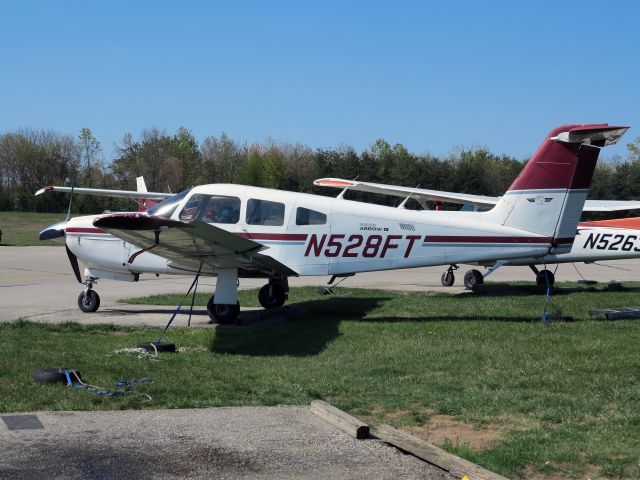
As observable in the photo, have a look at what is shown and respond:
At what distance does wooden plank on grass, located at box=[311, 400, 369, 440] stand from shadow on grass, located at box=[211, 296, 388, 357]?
3336 mm

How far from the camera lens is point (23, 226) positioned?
54.8m

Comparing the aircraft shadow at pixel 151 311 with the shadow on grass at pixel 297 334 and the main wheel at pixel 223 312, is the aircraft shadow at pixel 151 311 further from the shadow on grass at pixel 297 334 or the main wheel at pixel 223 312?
the shadow on grass at pixel 297 334

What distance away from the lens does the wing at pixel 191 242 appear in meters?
10.0

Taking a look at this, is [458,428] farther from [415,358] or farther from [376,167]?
[376,167]

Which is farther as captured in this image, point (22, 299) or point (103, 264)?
point (22, 299)

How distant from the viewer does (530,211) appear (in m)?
13.5

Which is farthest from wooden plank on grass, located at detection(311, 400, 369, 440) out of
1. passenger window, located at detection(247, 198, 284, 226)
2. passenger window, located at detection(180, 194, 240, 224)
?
passenger window, located at detection(180, 194, 240, 224)

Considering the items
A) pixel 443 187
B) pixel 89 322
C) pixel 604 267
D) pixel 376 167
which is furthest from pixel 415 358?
pixel 376 167

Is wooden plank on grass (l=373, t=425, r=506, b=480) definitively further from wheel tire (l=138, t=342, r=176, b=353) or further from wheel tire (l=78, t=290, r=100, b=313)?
wheel tire (l=78, t=290, r=100, b=313)

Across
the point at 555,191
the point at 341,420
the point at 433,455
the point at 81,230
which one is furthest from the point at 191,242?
the point at 433,455

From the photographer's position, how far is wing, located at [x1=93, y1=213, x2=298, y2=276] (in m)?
10.0

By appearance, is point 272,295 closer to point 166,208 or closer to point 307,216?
point 307,216

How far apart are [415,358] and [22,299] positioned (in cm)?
974

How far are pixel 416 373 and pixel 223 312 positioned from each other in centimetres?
493
